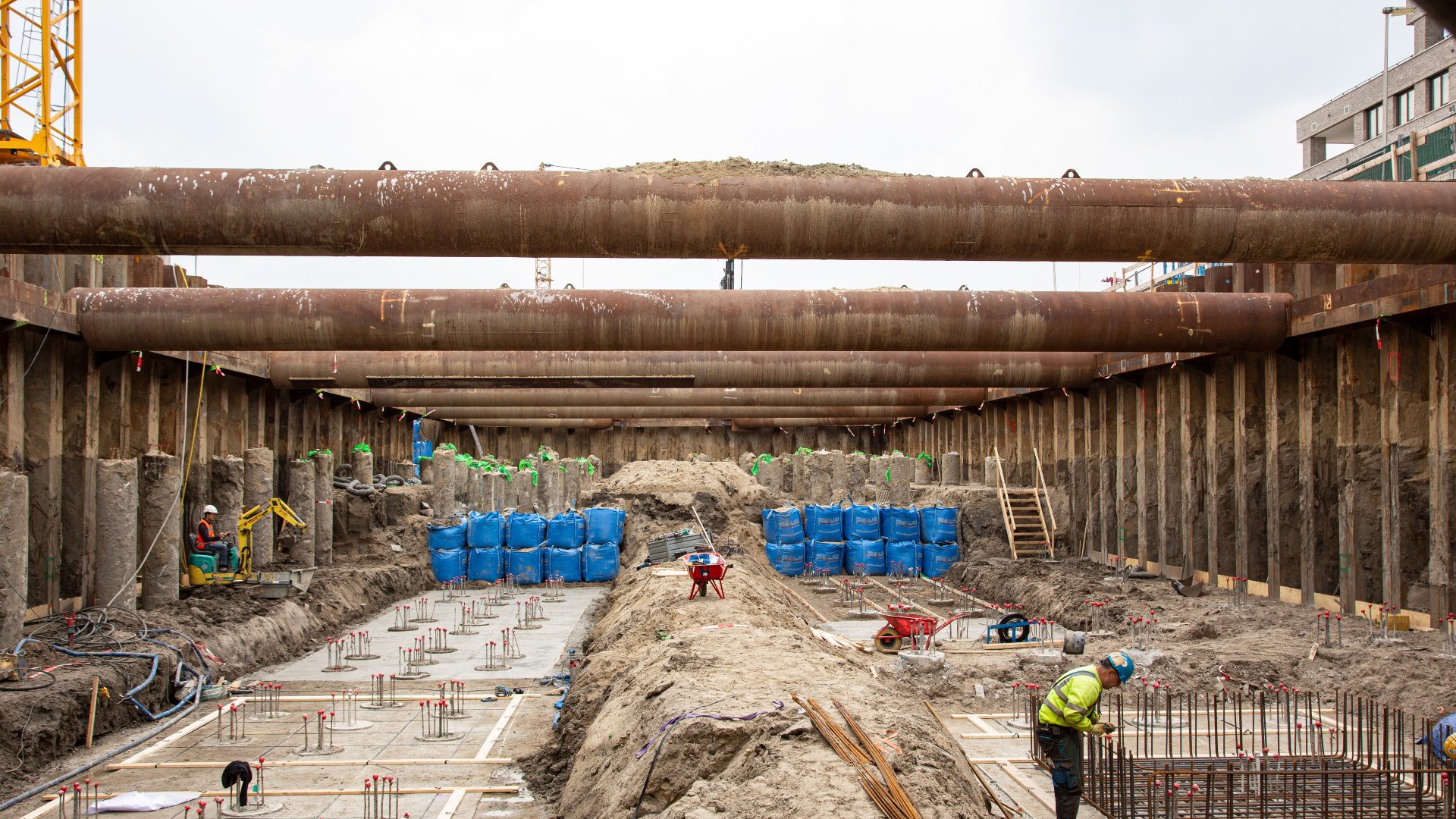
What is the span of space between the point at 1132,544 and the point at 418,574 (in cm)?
1592

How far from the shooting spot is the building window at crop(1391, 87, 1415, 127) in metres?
47.0


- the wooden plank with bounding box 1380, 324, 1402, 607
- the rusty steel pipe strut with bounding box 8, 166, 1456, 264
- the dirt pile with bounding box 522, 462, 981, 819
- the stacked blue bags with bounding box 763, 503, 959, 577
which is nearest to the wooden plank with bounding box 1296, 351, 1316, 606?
the wooden plank with bounding box 1380, 324, 1402, 607

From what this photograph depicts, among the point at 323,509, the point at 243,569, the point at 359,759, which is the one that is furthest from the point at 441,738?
the point at 323,509

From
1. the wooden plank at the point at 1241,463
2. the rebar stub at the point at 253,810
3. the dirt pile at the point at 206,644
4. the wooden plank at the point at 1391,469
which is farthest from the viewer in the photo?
the wooden plank at the point at 1241,463

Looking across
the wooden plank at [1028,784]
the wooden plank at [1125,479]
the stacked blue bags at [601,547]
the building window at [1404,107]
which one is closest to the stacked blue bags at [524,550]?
the stacked blue bags at [601,547]

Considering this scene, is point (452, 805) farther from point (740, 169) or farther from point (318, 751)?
point (740, 169)

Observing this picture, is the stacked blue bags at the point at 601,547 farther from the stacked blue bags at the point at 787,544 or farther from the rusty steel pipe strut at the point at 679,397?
the rusty steel pipe strut at the point at 679,397

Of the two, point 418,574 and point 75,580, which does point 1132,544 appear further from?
point 75,580

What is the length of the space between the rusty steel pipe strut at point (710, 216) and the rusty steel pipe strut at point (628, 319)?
3565 millimetres

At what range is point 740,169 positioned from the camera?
10844mm

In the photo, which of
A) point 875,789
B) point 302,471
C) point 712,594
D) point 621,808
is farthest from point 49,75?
point 875,789

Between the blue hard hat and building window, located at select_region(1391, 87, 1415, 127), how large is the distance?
50.8 meters

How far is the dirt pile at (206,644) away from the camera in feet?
32.7

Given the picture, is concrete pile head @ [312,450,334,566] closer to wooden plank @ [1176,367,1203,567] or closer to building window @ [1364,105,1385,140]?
wooden plank @ [1176,367,1203,567]
